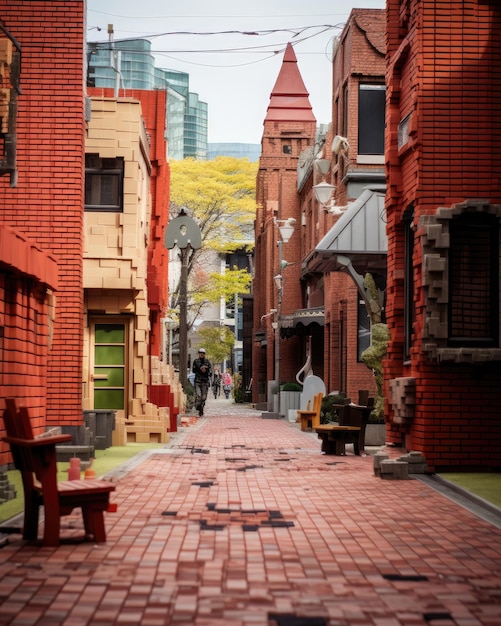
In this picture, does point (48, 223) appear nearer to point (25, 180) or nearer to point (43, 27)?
point (25, 180)

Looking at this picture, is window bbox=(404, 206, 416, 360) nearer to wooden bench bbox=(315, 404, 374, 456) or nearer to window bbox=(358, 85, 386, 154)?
wooden bench bbox=(315, 404, 374, 456)

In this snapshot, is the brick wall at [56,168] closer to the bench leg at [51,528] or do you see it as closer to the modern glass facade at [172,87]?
the bench leg at [51,528]

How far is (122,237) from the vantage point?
22.5 metres

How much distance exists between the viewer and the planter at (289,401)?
3753 cm

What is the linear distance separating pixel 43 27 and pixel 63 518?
10.2 m

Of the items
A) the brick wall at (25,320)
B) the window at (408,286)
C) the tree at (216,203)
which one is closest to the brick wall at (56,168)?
the brick wall at (25,320)

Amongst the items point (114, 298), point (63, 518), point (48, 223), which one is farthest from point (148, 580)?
point (114, 298)

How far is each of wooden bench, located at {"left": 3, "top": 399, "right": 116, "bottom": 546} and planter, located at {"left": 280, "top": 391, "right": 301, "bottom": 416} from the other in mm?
28465

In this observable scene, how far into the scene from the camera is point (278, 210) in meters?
50.8

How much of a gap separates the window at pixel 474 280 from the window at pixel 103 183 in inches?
393

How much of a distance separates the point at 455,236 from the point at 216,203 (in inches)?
1343

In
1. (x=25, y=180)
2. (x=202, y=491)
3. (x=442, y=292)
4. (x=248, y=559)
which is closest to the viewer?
(x=248, y=559)

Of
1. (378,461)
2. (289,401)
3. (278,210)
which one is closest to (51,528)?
(378,461)

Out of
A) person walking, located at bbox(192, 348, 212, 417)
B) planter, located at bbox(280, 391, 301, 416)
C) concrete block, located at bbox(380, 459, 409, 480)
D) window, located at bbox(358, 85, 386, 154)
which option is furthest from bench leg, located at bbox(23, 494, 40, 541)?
planter, located at bbox(280, 391, 301, 416)
